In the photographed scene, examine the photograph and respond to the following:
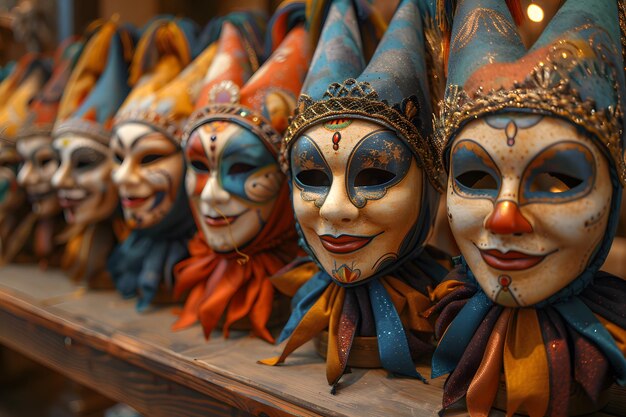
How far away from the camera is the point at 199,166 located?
4.41ft

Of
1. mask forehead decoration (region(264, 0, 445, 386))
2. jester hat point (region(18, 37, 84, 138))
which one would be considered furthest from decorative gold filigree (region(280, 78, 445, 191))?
jester hat point (region(18, 37, 84, 138))

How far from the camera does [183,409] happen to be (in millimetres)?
1195

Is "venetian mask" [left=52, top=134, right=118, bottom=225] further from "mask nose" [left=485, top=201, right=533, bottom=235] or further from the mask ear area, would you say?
"mask nose" [left=485, top=201, right=533, bottom=235]

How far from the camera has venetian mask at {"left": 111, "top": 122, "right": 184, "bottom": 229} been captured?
1472mm

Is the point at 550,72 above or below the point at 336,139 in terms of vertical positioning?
above

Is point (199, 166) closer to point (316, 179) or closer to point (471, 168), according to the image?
point (316, 179)

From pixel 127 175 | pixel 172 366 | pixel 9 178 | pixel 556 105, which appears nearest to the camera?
pixel 556 105

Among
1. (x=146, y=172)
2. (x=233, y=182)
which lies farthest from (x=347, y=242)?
(x=146, y=172)

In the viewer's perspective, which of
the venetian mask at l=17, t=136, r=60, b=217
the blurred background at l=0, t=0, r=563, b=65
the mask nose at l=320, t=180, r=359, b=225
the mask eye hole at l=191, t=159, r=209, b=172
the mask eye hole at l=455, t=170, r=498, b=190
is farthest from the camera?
the blurred background at l=0, t=0, r=563, b=65

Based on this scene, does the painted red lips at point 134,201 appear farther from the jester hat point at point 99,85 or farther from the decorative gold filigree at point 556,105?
the decorative gold filigree at point 556,105

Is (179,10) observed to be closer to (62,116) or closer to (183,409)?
(62,116)

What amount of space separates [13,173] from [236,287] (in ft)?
3.51

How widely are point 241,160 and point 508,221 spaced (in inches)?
24.2

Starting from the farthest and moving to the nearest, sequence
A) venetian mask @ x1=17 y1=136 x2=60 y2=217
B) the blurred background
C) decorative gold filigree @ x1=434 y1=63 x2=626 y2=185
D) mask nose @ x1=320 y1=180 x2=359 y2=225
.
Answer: the blurred background, venetian mask @ x1=17 y1=136 x2=60 y2=217, mask nose @ x1=320 y1=180 x2=359 y2=225, decorative gold filigree @ x1=434 y1=63 x2=626 y2=185
